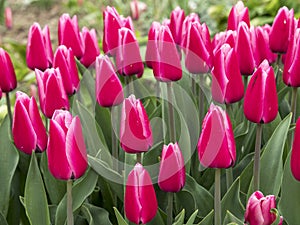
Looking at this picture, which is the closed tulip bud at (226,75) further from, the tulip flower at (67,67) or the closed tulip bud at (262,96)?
the tulip flower at (67,67)

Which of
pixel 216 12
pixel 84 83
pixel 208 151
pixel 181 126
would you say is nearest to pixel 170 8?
pixel 216 12

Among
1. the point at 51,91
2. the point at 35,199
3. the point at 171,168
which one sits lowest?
the point at 35,199

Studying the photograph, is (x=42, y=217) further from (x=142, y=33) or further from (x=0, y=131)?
(x=142, y=33)

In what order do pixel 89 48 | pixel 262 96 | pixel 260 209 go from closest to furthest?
1. pixel 260 209
2. pixel 262 96
3. pixel 89 48

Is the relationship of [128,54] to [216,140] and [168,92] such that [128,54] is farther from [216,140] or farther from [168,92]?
[216,140]

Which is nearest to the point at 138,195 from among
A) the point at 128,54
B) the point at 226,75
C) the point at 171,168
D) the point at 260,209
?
the point at 171,168

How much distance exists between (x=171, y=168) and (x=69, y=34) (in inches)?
24.3

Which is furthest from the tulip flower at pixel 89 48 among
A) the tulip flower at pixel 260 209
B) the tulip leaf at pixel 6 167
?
the tulip flower at pixel 260 209

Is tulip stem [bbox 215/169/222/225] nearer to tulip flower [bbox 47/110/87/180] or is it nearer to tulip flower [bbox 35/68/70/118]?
tulip flower [bbox 47/110/87/180]

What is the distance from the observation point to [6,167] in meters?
1.58

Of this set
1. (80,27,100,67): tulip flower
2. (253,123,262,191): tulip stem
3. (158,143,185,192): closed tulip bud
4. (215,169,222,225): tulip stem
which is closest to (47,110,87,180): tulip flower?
(158,143,185,192): closed tulip bud

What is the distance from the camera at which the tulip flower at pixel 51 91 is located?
144cm

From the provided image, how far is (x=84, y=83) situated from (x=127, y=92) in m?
0.18

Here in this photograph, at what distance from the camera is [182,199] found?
151 centimetres
